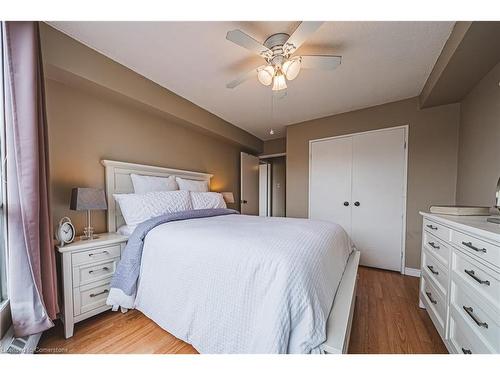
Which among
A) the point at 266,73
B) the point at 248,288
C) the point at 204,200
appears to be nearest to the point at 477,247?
the point at 248,288

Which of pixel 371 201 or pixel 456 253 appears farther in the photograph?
pixel 371 201

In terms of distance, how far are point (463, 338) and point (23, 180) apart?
8.44ft

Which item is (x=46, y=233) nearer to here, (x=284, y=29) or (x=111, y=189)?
(x=111, y=189)

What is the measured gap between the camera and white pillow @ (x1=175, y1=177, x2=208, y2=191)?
2723mm

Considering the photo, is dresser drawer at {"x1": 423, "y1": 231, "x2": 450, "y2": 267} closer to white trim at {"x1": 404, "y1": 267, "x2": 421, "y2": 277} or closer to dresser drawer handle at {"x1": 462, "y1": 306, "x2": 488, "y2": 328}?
dresser drawer handle at {"x1": 462, "y1": 306, "x2": 488, "y2": 328}

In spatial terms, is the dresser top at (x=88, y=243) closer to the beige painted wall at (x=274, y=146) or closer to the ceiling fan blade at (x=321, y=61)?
the ceiling fan blade at (x=321, y=61)

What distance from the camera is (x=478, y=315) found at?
1.00 meters

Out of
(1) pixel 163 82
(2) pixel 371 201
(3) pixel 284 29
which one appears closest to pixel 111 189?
(1) pixel 163 82

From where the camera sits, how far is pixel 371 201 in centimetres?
294

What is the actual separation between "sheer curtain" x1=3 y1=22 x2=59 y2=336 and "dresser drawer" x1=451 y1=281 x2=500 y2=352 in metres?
2.26

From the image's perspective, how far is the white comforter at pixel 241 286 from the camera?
0.93m

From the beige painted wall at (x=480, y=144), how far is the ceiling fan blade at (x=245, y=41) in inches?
73.1
